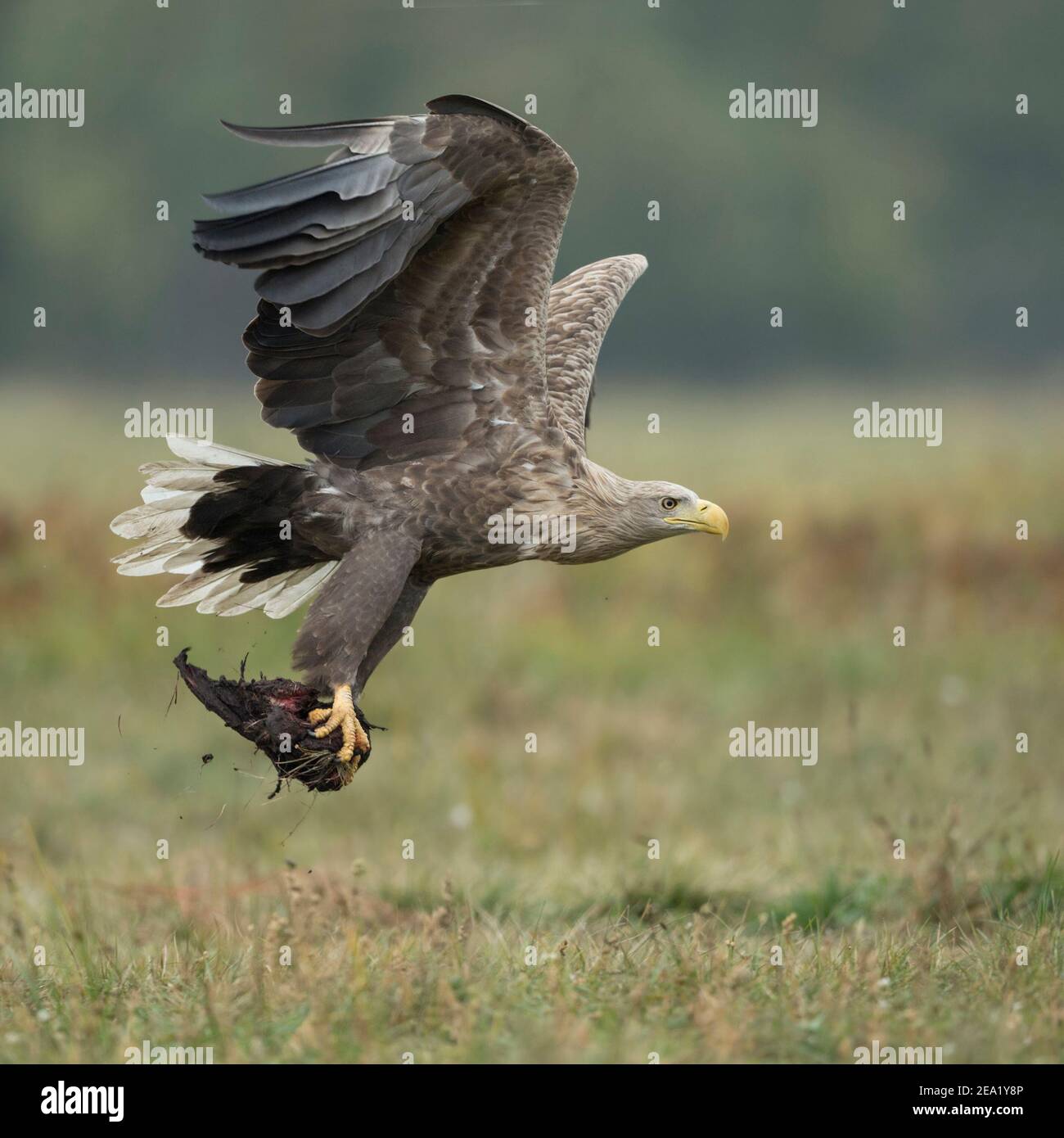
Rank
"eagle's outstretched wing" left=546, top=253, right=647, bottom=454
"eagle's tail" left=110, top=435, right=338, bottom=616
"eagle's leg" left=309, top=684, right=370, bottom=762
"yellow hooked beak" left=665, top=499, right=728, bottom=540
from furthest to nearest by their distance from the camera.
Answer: "eagle's outstretched wing" left=546, top=253, right=647, bottom=454 → "yellow hooked beak" left=665, top=499, right=728, bottom=540 → "eagle's tail" left=110, top=435, right=338, bottom=616 → "eagle's leg" left=309, top=684, right=370, bottom=762

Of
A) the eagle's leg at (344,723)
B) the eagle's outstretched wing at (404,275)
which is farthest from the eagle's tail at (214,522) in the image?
the eagle's leg at (344,723)

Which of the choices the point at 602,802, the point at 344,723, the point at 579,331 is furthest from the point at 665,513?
the point at 602,802

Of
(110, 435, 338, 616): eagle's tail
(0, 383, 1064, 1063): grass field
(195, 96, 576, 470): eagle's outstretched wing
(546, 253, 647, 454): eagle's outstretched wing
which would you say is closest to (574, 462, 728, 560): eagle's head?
(546, 253, 647, 454): eagle's outstretched wing

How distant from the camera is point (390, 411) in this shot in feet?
19.5

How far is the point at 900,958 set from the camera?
16.7 feet

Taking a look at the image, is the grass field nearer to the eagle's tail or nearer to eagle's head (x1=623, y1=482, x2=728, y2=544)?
the eagle's tail

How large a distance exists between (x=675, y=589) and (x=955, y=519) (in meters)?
2.51

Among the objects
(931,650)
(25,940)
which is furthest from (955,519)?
(25,940)

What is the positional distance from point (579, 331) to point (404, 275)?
4.53 ft

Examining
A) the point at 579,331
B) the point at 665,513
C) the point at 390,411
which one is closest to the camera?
the point at 390,411

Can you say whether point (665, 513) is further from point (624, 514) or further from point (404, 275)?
point (404, 275)

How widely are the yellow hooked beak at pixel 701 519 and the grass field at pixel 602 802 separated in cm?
138

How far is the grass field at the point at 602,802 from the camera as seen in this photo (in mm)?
4730

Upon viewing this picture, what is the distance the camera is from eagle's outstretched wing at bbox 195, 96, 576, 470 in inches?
208
